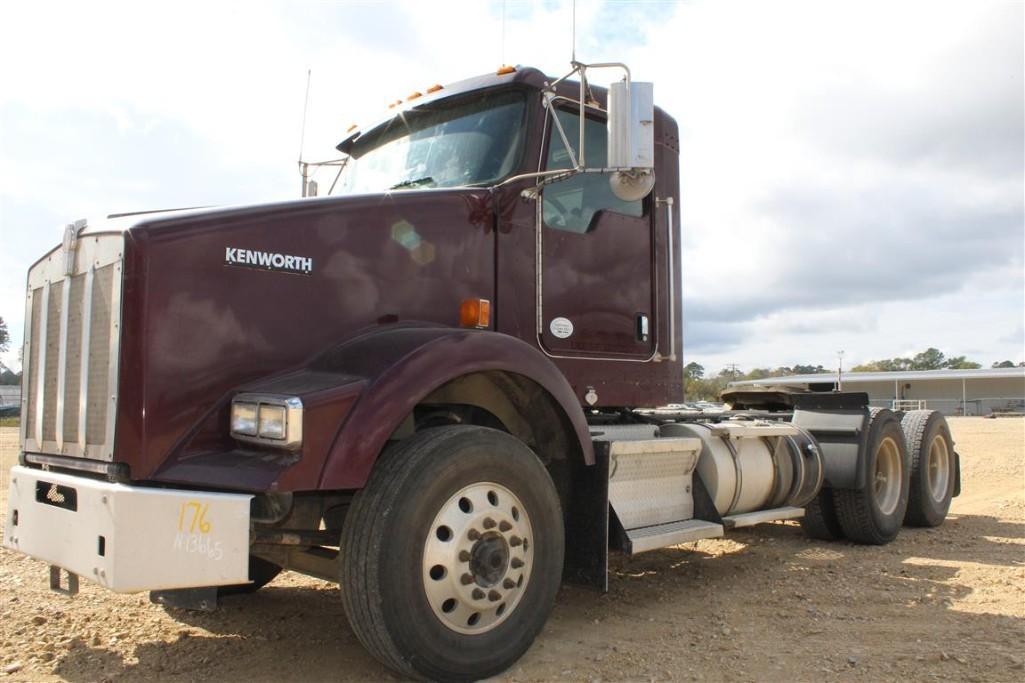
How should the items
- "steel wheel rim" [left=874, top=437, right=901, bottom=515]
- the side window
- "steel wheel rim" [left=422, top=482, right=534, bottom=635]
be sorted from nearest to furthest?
"steel wheel rim" [left=422, top=482, right=534, bottom=635], the side window, "steel wheel rim" [left=874, top=437, right=901, bottom=515]

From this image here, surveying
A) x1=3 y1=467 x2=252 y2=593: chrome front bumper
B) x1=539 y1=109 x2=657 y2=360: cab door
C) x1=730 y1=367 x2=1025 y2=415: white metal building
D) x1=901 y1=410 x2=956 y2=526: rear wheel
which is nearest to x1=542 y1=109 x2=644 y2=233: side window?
x1=539 y1=109 x2=657 y2=360: cab door

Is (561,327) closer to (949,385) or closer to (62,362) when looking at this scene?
(62,362)

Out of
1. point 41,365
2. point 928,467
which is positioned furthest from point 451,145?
point 928,467

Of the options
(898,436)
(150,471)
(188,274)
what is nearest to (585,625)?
(150,471)

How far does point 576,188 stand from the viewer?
5.11 metres

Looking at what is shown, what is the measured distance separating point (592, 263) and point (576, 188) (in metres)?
0.46

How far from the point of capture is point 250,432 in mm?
3398

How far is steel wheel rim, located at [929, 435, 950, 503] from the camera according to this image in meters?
8.69

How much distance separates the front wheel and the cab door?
1.22m

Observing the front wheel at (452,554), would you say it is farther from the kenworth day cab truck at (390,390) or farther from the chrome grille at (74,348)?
the chrome grille at (74,348)

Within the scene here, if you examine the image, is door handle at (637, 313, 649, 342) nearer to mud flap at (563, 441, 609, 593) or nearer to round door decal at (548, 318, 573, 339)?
round door decal at (548, 318, 573, 339)

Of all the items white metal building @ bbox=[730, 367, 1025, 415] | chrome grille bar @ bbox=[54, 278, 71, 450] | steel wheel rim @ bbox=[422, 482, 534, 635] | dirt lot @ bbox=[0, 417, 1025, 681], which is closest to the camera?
steel wheel rim @ bbox=[422, 482, 534, 635]

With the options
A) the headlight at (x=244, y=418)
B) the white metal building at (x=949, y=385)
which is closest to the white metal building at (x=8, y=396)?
the headlight at (x=244, y=418)

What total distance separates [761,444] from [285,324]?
385 centimetres
